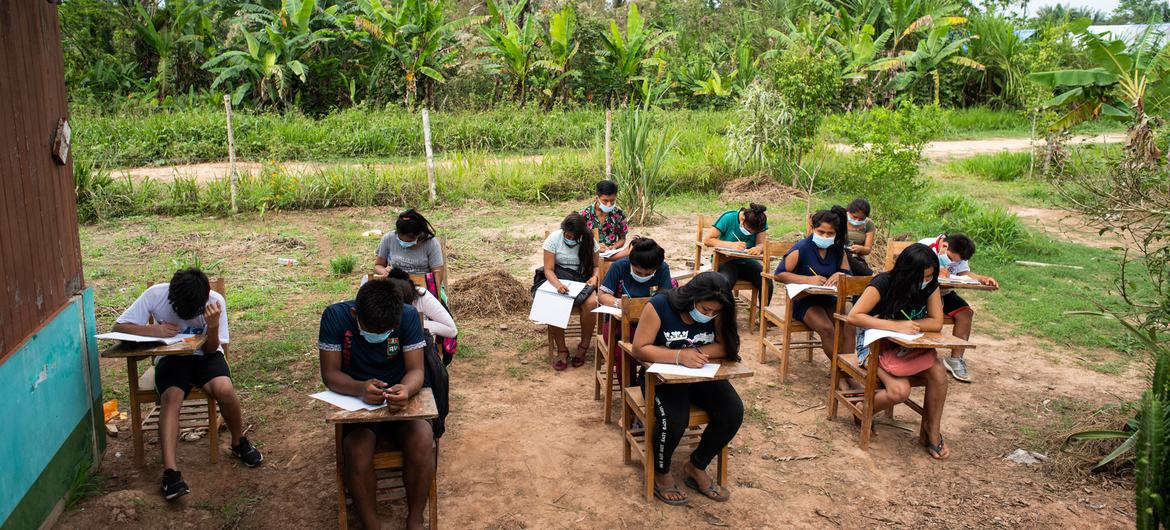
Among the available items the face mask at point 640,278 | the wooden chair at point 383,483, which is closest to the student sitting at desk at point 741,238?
the face mask at point 640,278

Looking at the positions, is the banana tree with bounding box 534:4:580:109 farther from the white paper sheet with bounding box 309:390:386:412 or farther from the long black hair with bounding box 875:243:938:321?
the white paper sheet with bounding box 309:390:386:412

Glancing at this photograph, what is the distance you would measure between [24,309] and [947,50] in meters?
26.0

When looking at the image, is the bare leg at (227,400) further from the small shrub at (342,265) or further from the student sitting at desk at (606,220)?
the small shrub at (342,265)

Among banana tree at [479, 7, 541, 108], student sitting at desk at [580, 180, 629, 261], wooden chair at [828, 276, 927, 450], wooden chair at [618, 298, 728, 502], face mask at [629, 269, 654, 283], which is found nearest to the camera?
wooden chair at [618, 298, 728, 502]

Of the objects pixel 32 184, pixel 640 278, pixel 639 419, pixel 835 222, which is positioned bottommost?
pixel 639 419

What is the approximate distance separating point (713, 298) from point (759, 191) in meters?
10.8

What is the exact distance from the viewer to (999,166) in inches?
677

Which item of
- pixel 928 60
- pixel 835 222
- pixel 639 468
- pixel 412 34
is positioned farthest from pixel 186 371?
pixel 928 60

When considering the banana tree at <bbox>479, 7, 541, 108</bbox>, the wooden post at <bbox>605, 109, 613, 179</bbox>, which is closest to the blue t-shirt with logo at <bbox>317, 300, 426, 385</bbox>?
the wooden post at <bbox>605, 109, 613, 179</bbox>

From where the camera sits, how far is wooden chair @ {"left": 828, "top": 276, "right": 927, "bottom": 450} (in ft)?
17.6

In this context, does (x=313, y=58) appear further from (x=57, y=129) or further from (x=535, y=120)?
(x=57, y=129)

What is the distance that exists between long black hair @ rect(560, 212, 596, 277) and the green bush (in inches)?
523

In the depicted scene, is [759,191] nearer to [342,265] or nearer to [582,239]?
[342,265]

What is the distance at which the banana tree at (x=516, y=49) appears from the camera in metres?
21.7
